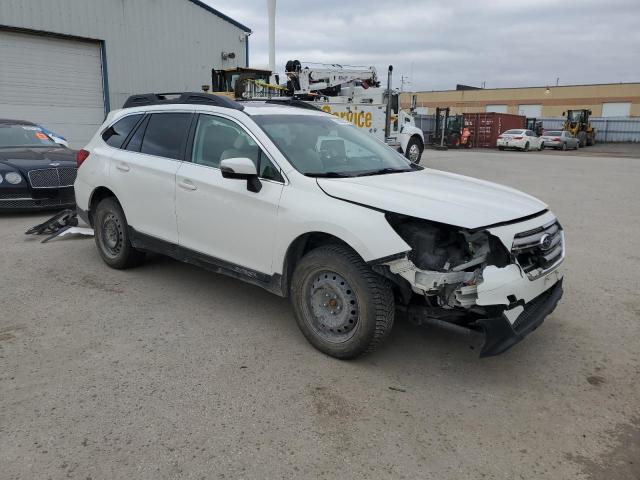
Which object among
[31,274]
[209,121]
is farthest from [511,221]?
[31,274]

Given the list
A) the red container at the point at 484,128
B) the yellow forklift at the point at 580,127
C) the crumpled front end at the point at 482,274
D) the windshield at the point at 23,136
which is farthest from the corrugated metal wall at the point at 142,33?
the yellow forklift at the point at 580,127

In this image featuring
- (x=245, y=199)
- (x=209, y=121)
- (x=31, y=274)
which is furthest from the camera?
(x=31, y=274)

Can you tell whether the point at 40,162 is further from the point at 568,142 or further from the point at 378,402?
the point at 568,142

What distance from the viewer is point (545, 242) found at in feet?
11.7

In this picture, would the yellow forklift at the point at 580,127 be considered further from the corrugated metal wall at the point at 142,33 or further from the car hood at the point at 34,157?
the car hood at the point at 34,157

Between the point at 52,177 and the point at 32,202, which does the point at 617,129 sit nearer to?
the point at 52,177

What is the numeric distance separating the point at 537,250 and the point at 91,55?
1784 cm

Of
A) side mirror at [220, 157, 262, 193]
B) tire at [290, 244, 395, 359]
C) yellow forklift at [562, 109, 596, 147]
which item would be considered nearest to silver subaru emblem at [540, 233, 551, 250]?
Answer: tire at [290, 244, 395, 359]

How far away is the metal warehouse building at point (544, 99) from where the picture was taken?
58.7m

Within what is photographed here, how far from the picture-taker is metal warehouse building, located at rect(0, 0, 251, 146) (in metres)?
15.7

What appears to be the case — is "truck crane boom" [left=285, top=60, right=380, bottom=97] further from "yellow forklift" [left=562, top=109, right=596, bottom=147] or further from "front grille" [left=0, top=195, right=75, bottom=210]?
"yellow forklift" [left=562, top=109, right=596, bottom=147]

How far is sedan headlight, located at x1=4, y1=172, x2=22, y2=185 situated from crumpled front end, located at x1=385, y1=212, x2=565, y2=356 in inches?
271

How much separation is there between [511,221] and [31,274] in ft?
15.9

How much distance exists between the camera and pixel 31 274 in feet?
17.9
